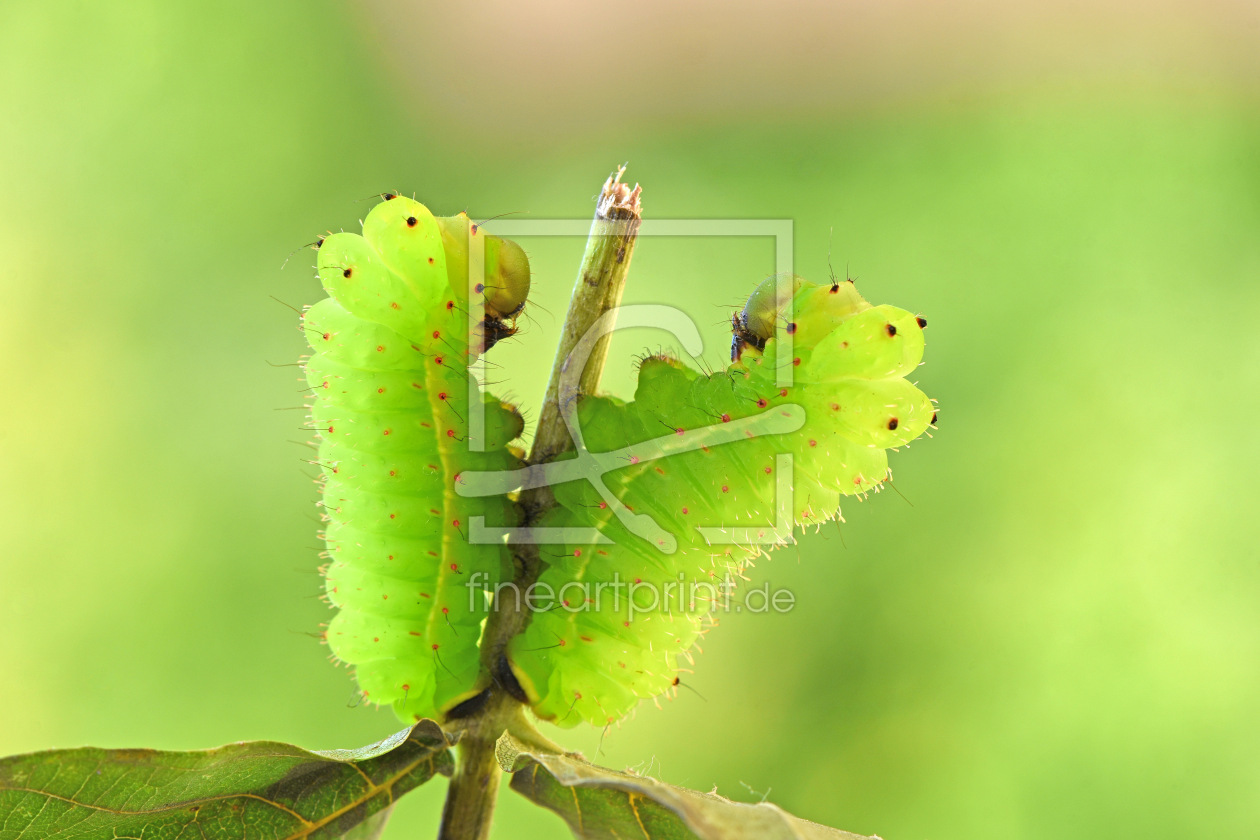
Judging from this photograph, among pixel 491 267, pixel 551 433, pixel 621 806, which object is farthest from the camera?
pixel 491 267

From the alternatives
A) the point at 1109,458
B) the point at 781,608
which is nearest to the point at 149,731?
the point at 781,608

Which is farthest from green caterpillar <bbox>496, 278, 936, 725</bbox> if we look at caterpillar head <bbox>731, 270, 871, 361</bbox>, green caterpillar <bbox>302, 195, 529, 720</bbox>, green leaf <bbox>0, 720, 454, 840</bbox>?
green leaf <bbox>0, 720, 454, 840</bbox>

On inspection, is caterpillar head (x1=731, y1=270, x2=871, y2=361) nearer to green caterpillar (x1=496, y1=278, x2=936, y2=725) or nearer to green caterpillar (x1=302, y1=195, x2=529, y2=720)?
green caterpillar (x1=496, y1=278, x2=936, y2=725)

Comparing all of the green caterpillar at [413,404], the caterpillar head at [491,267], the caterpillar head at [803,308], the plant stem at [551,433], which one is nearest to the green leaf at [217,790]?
the plant stem at [551,433]

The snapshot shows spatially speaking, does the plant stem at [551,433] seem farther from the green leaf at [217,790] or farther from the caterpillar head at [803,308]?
the caterpillar head at [803,308]

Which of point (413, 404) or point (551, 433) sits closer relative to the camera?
point (551, 433)

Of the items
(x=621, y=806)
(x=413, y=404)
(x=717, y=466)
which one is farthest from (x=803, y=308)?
(x=621, y=806)

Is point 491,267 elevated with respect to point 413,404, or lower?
elevated

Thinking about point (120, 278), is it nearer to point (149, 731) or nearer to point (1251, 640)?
point (149, 731)

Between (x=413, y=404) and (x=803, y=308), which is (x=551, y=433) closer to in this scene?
(x=413, y=404)
